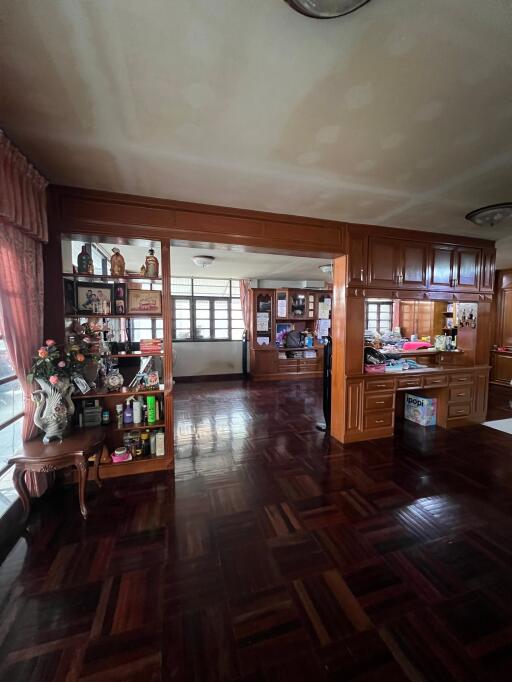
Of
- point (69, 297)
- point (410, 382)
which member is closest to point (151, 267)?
point (69, 297)

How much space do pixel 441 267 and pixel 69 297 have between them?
4.42 m

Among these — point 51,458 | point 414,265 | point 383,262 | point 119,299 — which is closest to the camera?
point 51,458

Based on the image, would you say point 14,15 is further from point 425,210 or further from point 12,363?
point 425,210

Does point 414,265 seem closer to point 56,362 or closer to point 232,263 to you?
point 232,263

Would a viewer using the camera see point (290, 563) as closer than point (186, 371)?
Yes

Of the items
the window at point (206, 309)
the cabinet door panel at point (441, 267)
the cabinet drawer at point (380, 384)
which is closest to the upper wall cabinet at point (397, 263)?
the cabinet door panel at point (441, 267)

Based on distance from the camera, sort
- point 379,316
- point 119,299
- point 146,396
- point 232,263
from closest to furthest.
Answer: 1. point 119,299
2. point 146,396
3. point 232,263
4. point 379,316

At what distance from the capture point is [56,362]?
7.02 ft

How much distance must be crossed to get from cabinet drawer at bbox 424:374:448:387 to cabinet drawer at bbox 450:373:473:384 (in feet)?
0.42

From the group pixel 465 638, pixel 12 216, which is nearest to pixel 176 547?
pixel 465 638

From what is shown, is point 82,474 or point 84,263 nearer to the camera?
point 82,474

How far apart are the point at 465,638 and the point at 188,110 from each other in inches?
116

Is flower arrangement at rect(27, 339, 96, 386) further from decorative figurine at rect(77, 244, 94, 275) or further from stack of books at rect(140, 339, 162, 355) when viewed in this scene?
decorative figurine at rect(77, 244, 94, 275)

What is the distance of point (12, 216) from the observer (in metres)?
1.65
